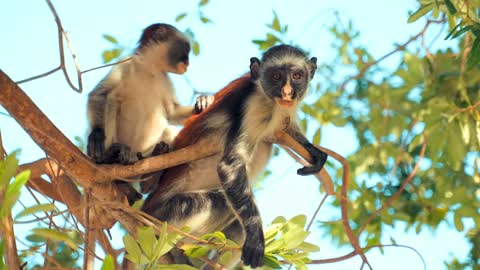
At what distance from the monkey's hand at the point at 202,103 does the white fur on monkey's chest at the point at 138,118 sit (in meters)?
0.62

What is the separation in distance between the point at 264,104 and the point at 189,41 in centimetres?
263

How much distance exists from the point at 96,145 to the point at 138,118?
1067 millimetres

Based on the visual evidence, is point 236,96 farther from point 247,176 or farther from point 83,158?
point 83,158

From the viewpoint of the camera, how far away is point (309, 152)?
773 cm

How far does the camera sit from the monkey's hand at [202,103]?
28.2 feet

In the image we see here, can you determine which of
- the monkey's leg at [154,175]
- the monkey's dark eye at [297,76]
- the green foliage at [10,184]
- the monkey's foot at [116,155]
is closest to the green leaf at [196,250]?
the green foliage at [10,184]

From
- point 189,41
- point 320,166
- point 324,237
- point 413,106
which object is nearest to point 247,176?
point 320,166

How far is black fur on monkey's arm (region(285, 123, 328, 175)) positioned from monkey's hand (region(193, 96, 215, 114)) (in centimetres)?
117

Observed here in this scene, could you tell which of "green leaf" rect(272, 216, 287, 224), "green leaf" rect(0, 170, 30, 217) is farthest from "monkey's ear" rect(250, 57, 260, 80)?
"green leaf" rect(0, 170, 30, 217)

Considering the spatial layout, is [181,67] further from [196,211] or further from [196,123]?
[196,211]

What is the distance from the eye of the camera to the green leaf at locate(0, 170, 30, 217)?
3910 mm

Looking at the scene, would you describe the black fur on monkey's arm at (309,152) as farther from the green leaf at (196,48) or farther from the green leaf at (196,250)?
the green leaf at (196,48)

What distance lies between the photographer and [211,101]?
8648 mm

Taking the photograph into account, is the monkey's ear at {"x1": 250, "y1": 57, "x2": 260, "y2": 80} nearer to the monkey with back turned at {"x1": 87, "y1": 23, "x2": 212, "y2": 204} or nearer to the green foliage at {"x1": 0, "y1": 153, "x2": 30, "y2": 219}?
the monkey with back turned at {"x1": 87, "y1": 23, "x2": 212, "y2": 204}
